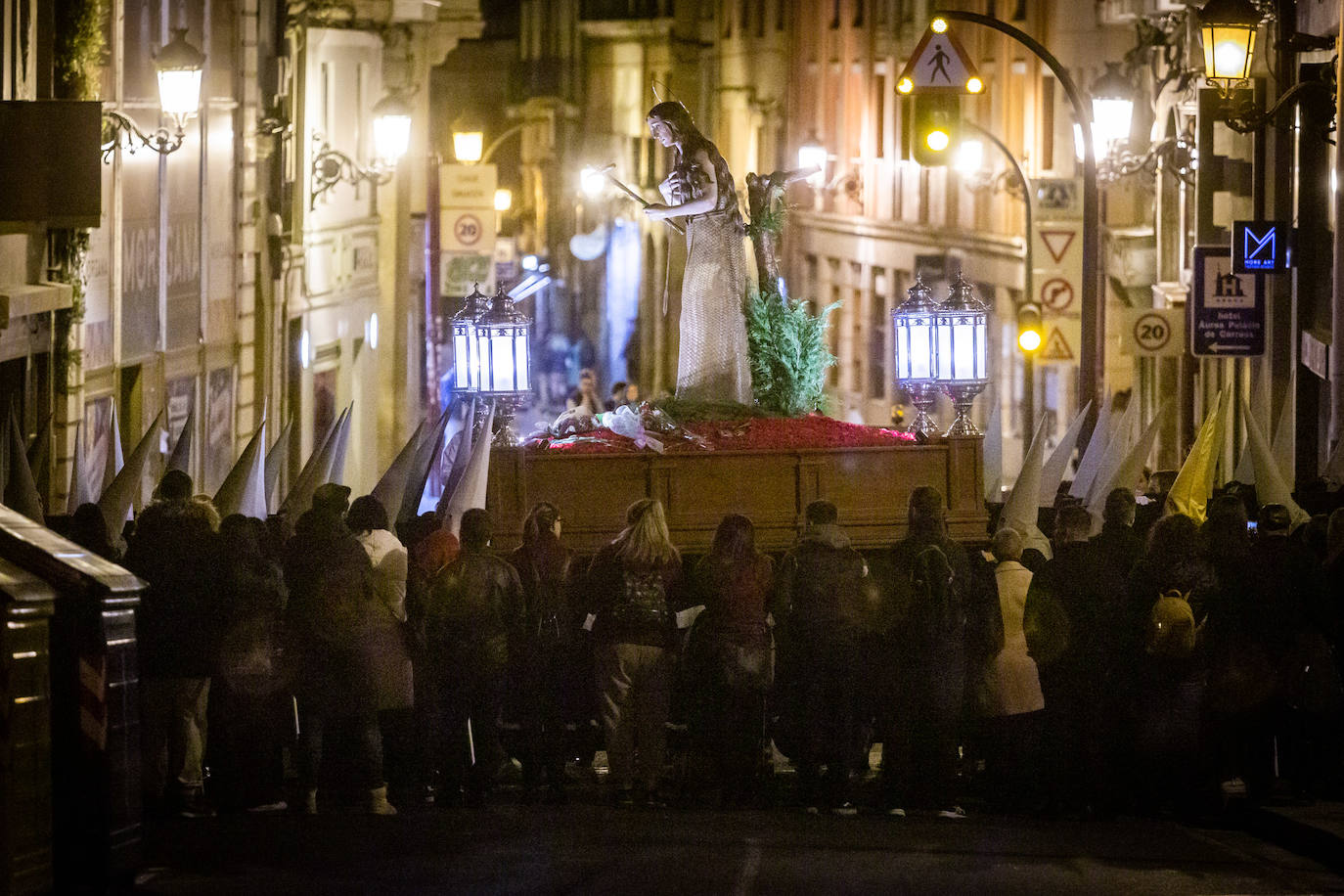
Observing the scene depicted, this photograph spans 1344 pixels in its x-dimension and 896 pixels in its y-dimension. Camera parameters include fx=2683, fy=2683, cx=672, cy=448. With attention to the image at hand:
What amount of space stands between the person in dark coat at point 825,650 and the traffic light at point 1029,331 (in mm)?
15920

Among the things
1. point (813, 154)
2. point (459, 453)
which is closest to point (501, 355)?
point (459, 453)

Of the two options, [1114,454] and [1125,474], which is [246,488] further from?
[1114,454]

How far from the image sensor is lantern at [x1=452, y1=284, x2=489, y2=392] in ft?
54.7

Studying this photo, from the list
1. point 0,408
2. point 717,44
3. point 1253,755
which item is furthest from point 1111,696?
point 717,44

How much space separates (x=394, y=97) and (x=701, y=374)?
587 inches

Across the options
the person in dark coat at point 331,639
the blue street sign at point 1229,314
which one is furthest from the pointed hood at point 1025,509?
the blue street sign at point 1229,314

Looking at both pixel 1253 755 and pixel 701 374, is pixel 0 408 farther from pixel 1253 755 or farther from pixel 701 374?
pixel 1253 755

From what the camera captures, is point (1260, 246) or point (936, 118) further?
point (936, 118)

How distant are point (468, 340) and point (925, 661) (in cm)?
491

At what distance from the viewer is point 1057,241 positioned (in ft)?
93.8

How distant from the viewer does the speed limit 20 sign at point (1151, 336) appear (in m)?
27.1

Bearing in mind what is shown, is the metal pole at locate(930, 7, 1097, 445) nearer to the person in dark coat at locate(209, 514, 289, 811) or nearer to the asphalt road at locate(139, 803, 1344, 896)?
the asphalt road at locate(139, 803, 1344, 896)

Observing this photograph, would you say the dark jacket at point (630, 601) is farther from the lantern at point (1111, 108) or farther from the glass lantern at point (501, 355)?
the lantern at point (1111, 108)

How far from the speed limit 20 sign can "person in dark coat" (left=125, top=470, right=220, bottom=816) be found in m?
16.0
